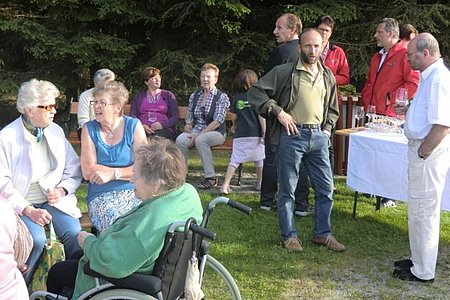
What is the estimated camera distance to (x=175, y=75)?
402 inches

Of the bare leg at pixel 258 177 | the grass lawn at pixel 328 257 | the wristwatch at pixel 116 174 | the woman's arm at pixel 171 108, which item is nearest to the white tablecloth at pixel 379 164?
the grass lawn at pixel 328 257

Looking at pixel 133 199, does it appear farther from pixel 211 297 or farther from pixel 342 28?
pixel 342 28

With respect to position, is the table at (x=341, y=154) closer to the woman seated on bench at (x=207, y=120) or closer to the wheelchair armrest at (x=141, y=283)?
the woman seated on bench at (x=207, y=120)

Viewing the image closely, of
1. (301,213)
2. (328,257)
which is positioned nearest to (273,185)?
(301,213)

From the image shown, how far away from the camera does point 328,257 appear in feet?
15.8

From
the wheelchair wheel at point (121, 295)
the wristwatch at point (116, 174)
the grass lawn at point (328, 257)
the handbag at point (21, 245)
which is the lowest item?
the grass lawn at point (328, 257)

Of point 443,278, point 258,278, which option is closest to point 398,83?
point 443,278

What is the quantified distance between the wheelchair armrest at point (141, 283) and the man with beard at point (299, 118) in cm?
225

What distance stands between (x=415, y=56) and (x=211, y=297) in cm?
213

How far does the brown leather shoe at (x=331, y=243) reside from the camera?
4.95 metres

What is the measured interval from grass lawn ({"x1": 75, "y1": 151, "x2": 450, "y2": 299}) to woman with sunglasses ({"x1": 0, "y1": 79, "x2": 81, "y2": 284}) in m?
1.29

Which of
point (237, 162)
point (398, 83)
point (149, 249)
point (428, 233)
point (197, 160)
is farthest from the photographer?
point (197, 160)

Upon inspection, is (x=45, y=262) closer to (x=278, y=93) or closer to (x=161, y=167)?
(x=161, y=167)

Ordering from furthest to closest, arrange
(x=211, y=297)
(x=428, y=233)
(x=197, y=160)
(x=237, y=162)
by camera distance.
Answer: (x=197, y=160), (x=237, y=162), (x=428, y=233), (x=211, y=297)
